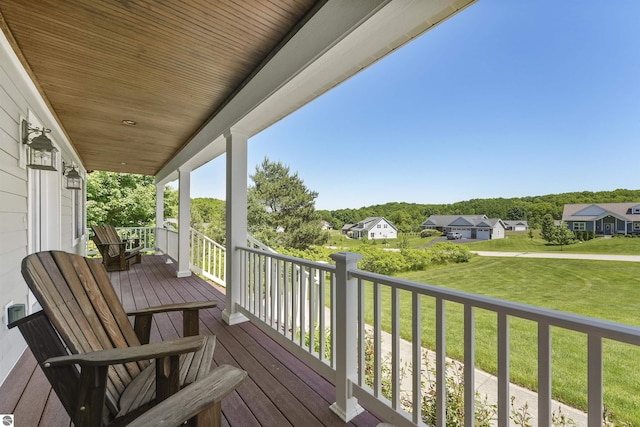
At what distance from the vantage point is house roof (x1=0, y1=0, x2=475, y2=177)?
177 centimetres

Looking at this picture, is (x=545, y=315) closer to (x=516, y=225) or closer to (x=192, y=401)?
(x=192, y=401)

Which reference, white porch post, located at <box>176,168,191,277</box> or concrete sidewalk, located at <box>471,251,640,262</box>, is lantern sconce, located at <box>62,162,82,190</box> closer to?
white porch post, located at <box>176,168,191,277</box>

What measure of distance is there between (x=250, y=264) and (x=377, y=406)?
2017 millimetres

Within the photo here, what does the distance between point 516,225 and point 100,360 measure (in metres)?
4.31

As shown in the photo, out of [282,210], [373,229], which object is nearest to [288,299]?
[373,229]

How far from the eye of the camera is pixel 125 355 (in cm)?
109

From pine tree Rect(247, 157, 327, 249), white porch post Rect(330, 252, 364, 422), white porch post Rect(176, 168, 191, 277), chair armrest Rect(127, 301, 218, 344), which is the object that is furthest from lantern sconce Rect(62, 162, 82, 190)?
pine tree Rect(247, 157, 327, 249)

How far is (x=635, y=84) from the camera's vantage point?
3.47 m

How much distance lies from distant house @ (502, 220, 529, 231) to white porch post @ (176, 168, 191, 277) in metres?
5.43

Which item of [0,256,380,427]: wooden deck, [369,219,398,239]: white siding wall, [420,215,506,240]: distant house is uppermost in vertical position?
[420,215,506,240]: distant house

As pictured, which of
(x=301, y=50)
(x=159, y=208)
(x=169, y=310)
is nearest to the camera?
(x=169, y=310)

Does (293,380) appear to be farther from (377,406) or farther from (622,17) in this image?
(622,17)

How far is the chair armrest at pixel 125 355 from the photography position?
3.43 ft

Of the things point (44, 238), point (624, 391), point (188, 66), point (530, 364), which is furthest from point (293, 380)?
point (44, 238)
